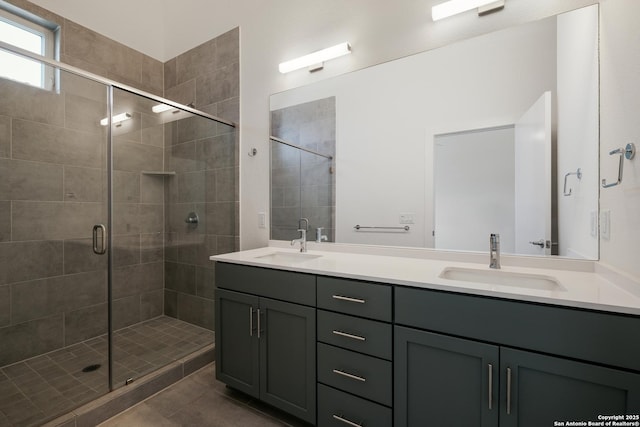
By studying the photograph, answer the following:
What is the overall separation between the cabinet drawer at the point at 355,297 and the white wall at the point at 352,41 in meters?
0.87

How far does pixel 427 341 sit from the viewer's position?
1096mm

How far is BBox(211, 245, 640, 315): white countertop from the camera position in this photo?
0.90 metres

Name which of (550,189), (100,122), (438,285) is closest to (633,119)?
(550,189)

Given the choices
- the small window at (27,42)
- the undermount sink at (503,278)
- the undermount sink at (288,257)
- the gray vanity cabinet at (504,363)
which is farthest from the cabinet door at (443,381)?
the small window at (27,42)

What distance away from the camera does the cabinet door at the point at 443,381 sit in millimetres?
996

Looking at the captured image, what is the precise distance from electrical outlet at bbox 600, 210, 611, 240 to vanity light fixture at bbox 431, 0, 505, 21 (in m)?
1.16

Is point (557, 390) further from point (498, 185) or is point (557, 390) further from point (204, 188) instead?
point (204, 188)

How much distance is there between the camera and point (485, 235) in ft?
4.99

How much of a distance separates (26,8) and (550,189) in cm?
367

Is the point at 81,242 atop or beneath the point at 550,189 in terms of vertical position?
beneath

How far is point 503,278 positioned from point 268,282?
1.20 meters

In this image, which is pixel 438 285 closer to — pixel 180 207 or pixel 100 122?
pixel 180 207

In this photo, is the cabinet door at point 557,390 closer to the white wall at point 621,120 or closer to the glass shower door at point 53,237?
the white wall at point 621,120

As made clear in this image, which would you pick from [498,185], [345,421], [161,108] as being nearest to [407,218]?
[498,185]
